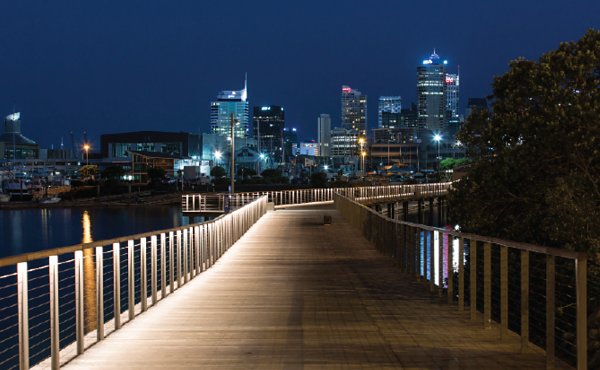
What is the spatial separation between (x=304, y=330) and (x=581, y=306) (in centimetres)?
390

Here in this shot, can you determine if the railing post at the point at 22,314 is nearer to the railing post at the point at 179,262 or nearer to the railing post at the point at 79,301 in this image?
the railing post at the point at 79,301

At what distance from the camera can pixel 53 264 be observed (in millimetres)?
7137

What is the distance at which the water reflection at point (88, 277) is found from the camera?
10850mm

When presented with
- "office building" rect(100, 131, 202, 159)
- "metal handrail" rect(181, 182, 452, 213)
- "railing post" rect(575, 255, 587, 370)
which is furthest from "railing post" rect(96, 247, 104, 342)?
"office building" rect(100, 131, 202, 159)

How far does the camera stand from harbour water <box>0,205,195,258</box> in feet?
264

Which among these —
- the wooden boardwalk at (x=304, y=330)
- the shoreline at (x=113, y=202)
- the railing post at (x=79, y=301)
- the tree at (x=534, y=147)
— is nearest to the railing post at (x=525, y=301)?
the wooden boardwalk at (x=304, y=330)

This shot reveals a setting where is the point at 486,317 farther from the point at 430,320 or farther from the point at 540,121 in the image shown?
the point at 540,121

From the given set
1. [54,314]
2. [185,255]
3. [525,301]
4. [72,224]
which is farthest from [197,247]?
[72,224]

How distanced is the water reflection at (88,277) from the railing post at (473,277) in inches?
184

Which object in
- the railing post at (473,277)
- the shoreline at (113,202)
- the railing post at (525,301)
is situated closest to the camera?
the railing post at (525,301)

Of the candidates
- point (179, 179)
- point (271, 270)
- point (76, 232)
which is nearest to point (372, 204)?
point (76, 232)

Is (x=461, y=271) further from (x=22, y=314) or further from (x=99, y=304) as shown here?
(x=22, y=314)

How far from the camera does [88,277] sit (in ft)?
129

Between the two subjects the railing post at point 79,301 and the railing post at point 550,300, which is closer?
the railing post at point 550,300
